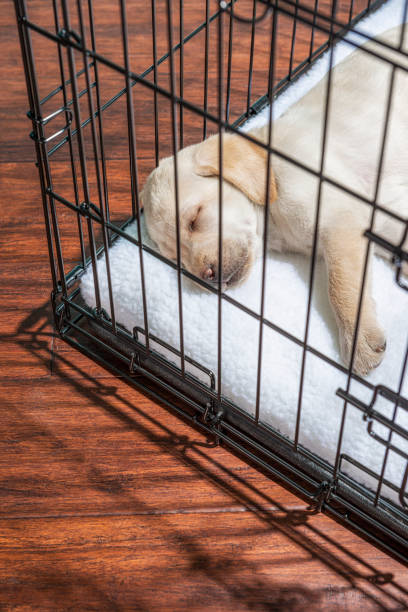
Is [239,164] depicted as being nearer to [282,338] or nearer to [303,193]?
[303,193]

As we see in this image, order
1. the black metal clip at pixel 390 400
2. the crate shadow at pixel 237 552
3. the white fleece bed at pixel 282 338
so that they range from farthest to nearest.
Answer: the white fleece bed at pixel 282 338
the crate shadow at pixel 237 552
the black metal clip at pixel 390 400

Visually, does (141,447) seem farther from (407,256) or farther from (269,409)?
(407,256)

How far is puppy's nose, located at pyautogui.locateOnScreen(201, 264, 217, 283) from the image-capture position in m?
1.42

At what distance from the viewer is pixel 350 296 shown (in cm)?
141

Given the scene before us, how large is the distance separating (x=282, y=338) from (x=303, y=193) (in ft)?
0.97

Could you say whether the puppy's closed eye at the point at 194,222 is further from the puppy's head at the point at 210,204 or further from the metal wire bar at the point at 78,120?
the metal wire bar at the point at 78,120

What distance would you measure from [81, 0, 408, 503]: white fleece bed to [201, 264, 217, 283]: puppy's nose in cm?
10

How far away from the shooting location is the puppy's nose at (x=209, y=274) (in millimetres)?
1415

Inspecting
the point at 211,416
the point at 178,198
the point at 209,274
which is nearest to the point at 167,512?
the point at 211,416

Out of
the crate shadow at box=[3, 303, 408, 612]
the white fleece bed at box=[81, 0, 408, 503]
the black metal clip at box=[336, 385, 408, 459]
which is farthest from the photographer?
the white fleece bed at box=[81, 0, 408, 503]

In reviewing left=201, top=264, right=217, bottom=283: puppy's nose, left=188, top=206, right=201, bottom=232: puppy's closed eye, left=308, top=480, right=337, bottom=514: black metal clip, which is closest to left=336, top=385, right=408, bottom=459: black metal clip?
left=308, top=480, right=337, bottom=514: black metal clip

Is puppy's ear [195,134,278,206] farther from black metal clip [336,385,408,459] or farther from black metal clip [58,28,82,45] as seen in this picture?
black metal clip [336,385,408,459]

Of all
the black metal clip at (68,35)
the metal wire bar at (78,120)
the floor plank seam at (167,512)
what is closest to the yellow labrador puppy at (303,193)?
the metal wire bar at (78,120)

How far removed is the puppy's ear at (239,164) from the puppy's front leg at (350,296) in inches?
6.3
